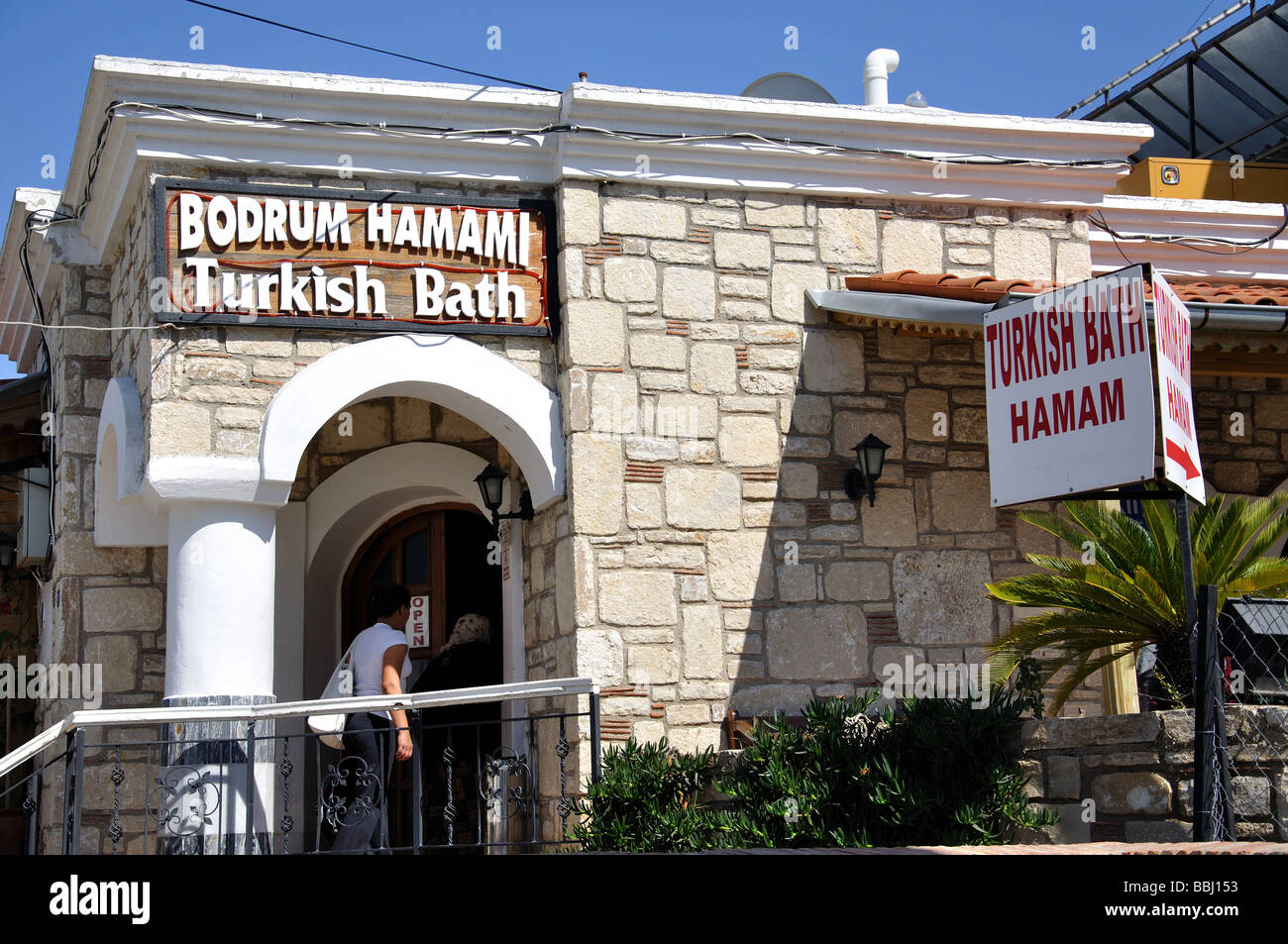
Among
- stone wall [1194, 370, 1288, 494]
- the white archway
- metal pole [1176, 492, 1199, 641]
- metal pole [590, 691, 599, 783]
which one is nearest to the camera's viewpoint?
metal pole [1176, 492, 1199, 641]

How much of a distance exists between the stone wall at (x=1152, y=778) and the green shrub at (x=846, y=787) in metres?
0.15

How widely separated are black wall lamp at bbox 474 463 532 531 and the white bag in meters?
1.55

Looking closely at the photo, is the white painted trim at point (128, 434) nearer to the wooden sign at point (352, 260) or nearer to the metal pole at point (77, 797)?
the wooden sign at point (352, 260)

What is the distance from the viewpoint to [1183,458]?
5.75m

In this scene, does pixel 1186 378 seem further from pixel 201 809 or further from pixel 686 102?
pixel 201 809

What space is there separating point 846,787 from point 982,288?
3.10 m

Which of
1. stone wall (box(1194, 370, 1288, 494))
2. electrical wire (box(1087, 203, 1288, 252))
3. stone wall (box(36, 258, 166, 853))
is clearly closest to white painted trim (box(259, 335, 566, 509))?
stone wall (box(36, 258, 166, 853))

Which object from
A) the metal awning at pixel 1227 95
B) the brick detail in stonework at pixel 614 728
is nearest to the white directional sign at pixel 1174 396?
the brick detail in stonework at pixel 614 728

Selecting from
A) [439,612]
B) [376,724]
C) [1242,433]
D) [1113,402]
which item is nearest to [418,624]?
[439,612]

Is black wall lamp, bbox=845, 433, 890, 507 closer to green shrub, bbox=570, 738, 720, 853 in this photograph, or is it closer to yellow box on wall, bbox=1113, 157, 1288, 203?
green shrub, bbox=570, 738, 720, 853

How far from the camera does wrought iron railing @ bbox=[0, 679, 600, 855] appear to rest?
260 inches

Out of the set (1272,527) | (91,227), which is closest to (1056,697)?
(1272,527)

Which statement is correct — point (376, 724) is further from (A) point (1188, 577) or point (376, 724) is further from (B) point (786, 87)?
(B) point (786, 87)
